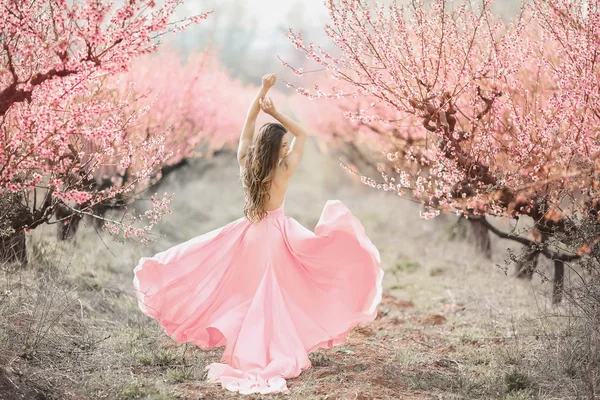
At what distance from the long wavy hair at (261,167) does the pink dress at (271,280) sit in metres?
0.14

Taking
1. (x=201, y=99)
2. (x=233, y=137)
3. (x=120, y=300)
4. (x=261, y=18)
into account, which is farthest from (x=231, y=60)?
(x=120, y=300)

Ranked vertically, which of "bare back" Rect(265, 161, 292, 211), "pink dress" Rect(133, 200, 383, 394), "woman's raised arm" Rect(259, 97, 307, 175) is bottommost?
"pink dress" Rect(133, 200, 383, 394)

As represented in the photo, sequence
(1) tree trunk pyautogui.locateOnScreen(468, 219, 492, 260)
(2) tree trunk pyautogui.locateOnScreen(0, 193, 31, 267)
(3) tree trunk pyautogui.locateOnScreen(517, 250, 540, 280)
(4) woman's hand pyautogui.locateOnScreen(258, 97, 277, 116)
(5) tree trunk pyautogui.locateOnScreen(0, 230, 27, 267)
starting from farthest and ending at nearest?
(1) tree trunk pyautogui.locateOnScreen(468, 219, 492, 260) < (5) tree trunk pyautogui.locateOnScreen(0, 230, 27, 267) < (3) tree trunk pyautogui.locateOnScreen(517, 250, 540, 280) < (2) tree trunk pyautogui.locateOnScreen(0, 193, 31, 267) < (4) woman's hand pyautogui.locateOnScreen(258, 97, 277, 116)

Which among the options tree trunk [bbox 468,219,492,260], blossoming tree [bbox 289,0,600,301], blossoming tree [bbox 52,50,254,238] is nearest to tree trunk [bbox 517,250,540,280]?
blossoming tree [bbox 289,0,600,301]

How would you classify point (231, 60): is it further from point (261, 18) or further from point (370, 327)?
point (370, 327)

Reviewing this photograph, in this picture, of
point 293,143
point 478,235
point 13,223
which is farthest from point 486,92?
point 478,235

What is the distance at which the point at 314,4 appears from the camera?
6831cm

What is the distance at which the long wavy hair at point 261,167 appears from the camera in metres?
5.09

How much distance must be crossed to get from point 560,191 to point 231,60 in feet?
189

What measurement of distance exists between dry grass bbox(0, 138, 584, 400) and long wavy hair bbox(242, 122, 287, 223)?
1203mm

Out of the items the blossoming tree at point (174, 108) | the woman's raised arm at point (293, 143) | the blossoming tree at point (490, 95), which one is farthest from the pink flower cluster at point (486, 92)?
the blossoming tree at point (174, 108)

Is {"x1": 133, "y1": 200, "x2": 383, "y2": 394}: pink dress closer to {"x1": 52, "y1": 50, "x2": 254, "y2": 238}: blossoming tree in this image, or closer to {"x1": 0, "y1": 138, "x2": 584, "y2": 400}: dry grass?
{"x1": 0, "y1": 138, "x2": 584, "y2": 400}: dry grass

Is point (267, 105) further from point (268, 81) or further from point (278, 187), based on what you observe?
point (278, 187)

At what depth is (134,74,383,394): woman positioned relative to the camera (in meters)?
5.09
